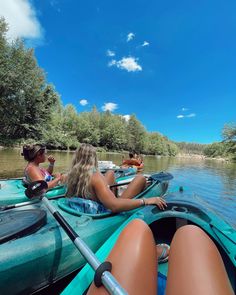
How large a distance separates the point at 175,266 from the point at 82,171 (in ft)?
5.53

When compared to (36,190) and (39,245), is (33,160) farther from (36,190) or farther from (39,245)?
(39,245)

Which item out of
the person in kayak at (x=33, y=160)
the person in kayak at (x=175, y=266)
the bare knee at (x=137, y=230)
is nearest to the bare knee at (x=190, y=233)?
the person in kayak at (x=175, y=266)

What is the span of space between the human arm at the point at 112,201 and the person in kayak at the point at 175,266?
1043mm

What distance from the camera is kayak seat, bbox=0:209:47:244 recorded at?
218cm

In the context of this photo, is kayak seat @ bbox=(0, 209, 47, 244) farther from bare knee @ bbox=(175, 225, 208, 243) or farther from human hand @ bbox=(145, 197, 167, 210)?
bare knee @ bbox=(175, 225, 208, 243)

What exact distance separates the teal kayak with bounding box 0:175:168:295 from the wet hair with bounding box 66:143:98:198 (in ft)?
0.92

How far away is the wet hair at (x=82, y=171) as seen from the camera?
9.30 ft

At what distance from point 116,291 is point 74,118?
5627 centimetres

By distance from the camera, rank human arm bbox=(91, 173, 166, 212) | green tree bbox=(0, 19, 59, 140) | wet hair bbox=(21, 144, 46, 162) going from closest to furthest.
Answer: human arm bbox=(91, 173, 166, 212) < wet hair bbox=(21, 144, 46, 162) < green tree bbox=(0, 19, 59, 140)

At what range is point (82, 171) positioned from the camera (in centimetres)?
284

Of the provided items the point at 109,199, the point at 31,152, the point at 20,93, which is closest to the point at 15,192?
the point at 31,152

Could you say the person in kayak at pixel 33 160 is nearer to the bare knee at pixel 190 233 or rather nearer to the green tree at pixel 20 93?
the bare knee at pixel 190 233

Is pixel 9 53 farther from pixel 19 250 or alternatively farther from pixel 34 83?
pixel 19 250

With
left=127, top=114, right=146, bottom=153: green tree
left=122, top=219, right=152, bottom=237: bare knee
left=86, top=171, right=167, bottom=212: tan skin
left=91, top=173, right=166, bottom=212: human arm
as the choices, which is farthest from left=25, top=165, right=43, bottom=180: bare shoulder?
left=127, top=114, right=146, bottom=153: green tree
